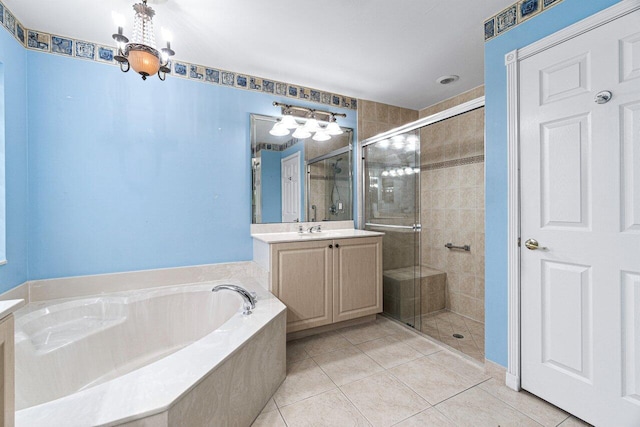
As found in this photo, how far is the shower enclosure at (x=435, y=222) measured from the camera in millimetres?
2613

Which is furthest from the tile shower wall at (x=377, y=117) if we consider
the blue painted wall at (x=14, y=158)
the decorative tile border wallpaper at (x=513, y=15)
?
the blue painted wall at (x=14, y=158)

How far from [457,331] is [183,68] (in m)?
3.30

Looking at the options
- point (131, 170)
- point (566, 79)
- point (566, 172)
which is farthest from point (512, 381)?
point (131, 170)

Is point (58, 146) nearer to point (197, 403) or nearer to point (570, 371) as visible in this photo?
point (197, 403)

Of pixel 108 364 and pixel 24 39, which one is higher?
pixel 24 39

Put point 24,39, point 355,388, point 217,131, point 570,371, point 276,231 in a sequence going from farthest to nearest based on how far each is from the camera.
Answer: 1. point 276,231
2. point 217,131
3. point 24,39
4. point 355,388
5. point 570,371

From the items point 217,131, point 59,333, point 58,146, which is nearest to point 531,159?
point 217,131

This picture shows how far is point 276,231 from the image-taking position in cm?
267

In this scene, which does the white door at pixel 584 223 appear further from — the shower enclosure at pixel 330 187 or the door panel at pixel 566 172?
the shower enclosure at pixel 330 187

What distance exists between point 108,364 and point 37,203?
1.18 metres

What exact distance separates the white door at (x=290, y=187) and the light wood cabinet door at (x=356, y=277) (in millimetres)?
588

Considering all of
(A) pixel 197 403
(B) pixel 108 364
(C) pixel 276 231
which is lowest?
(B) pixel 108 364

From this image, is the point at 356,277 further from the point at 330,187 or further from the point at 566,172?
the point at 566,172

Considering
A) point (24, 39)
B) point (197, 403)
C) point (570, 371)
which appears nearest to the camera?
point (197, 403)
